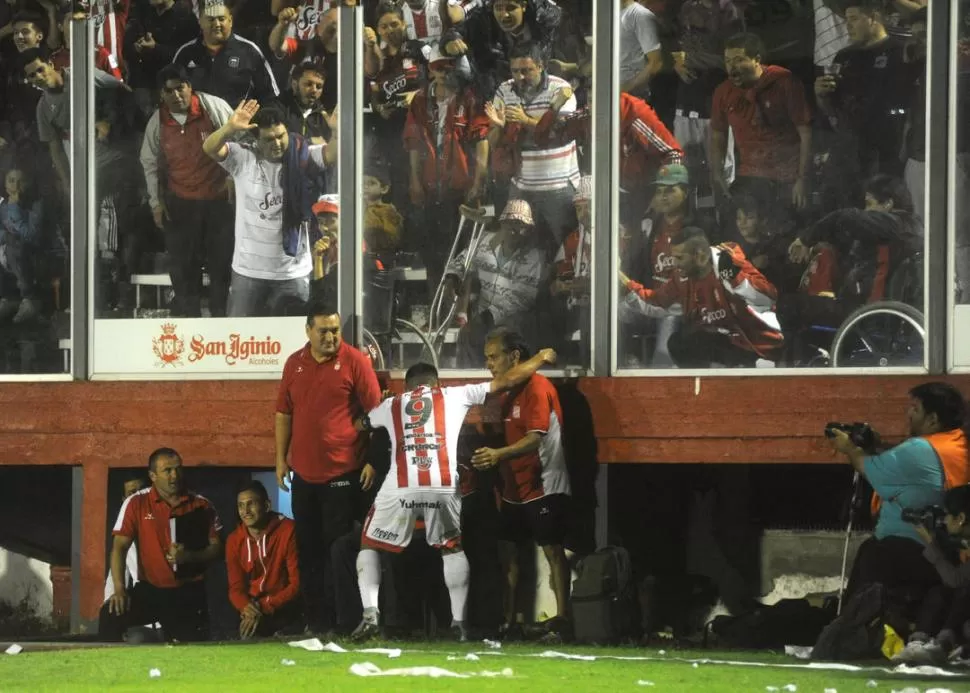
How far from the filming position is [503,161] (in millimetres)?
12922

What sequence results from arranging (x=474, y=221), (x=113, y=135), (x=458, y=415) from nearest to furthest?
(x=458, y=415), (x=474, y=221), (x=113, y=135)

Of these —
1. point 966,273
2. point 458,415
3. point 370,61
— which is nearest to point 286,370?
point 458,415

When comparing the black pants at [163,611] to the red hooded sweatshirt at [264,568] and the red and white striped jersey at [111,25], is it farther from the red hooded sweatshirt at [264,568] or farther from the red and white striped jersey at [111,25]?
the red and white striped jersey at [111,25]

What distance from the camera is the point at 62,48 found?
14.0m

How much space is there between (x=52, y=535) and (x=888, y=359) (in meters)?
6.45

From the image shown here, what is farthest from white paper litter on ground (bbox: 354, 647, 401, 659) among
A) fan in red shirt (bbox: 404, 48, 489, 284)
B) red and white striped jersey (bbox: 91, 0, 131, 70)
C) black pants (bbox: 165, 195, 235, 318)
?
red and white striped jersey (bbox: 91, 0, 131, 70)

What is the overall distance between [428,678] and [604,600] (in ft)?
8.53

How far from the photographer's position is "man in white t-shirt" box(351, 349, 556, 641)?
38.1ft

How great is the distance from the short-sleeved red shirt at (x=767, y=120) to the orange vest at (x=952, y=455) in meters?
2.39

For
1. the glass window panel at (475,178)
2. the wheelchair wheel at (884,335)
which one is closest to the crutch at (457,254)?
the glass window panel at (475,178)

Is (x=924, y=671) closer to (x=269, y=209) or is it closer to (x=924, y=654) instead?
(x=924, y=654)

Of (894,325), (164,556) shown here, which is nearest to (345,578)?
(164,556)

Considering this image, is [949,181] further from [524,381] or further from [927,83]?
[524,381]

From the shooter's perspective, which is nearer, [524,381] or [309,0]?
[524,381]
